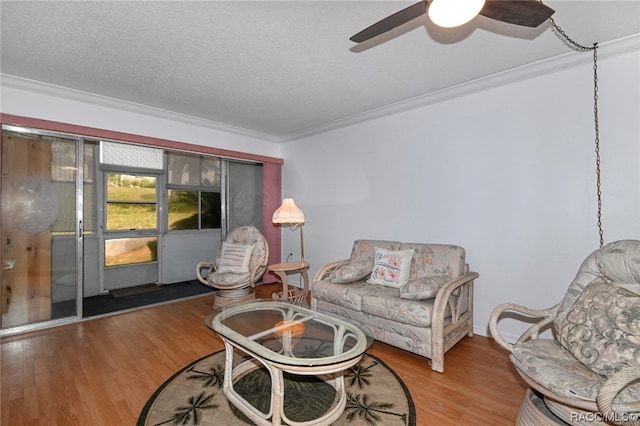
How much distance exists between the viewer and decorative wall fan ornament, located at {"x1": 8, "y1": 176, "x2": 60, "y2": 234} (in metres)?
3.14

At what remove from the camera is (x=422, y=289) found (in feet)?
8.42

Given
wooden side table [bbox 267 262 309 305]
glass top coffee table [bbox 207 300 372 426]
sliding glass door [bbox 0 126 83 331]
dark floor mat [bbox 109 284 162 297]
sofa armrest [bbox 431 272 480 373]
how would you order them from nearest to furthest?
glass top coffee table [bbox 207 300 372 426], sofa armrest [bbox 431 272 480 373], sliding glass door [bbox 0 126 83 331], wooden side table [bbox 267 262 309 305], dark floor mat [bbox 109 284 162 297]

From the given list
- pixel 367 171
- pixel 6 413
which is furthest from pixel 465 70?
pixel 6 413

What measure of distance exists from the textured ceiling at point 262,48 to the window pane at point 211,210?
2521mm

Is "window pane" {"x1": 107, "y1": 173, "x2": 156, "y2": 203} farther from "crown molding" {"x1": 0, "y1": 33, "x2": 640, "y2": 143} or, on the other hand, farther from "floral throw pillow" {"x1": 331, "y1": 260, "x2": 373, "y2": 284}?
"floral throw pillow" {"x1": 331, "y1": 260, "x2": 373, "y2": 284}

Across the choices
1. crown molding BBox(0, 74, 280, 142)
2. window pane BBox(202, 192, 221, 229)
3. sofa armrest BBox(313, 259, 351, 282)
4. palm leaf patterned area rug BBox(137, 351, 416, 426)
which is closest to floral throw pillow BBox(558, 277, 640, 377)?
palm leaf patterned area rug BBox(137, 351, 416, 426)

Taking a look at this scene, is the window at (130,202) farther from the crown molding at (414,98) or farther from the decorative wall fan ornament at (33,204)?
the crown molding at (414,98)

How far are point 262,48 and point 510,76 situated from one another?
91.6 inches

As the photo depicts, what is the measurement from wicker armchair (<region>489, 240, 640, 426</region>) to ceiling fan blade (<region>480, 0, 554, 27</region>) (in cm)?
146

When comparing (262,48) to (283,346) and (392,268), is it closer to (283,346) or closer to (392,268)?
(283,346)

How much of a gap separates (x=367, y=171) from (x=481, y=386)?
2.70 m

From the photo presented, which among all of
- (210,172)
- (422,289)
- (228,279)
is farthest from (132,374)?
(210,172)

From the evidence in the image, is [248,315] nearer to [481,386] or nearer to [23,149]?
[481,386]

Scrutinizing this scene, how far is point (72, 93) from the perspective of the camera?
3.28 metres
